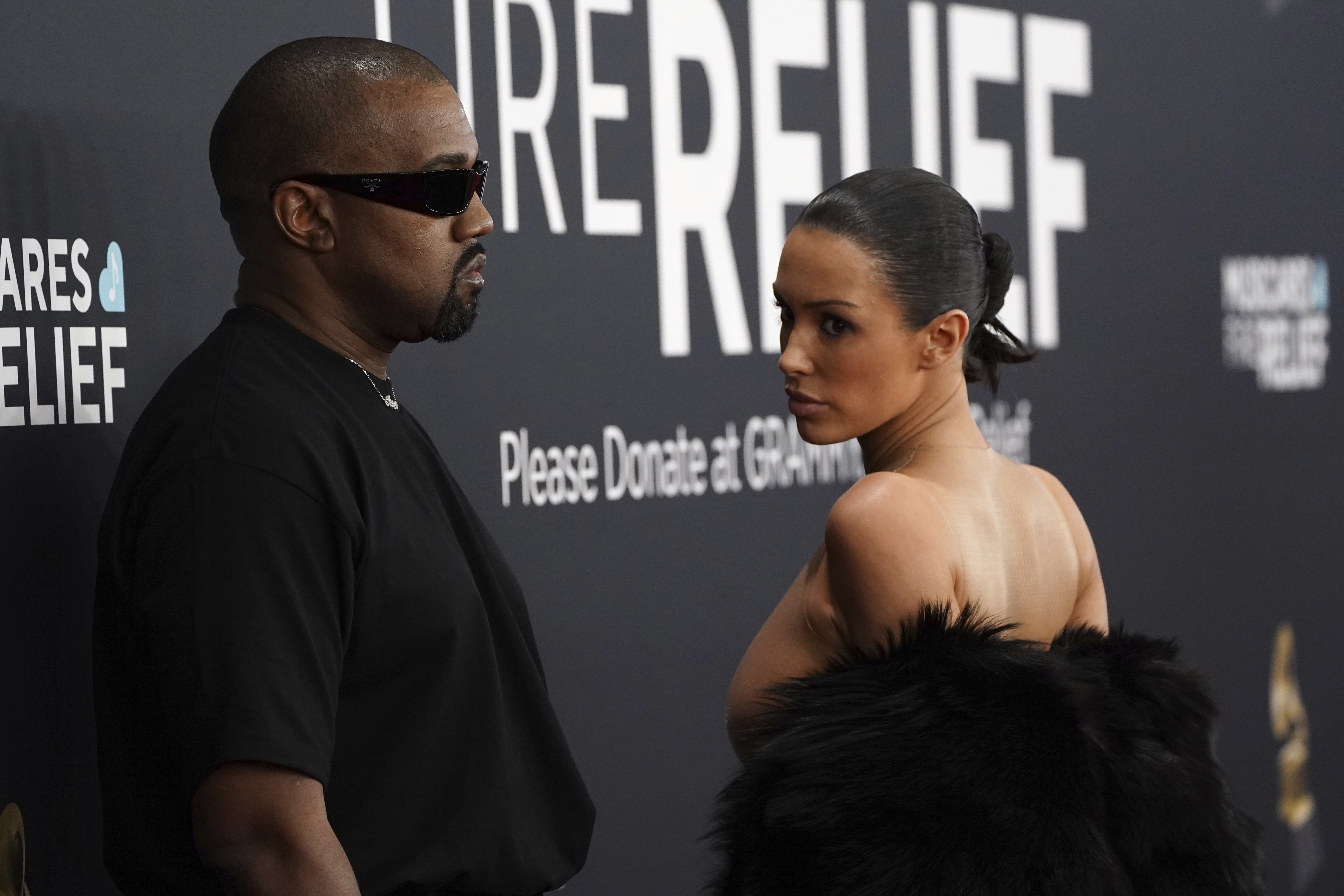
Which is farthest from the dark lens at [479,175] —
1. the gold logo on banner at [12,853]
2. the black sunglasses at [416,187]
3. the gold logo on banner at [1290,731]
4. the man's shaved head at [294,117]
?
the gold logo on banner at [1290,731]

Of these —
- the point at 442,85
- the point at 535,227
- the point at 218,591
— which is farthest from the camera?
the point at 535,227

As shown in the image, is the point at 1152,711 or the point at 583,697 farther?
the point at 583,697

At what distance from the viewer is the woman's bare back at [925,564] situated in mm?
1621

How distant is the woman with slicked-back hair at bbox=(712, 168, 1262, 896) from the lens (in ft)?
5.12

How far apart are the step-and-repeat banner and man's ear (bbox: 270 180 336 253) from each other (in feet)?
1.59

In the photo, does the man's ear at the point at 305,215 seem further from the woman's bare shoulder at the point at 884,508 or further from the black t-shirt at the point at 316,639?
the woman's bare shoulder at the point at 884,508

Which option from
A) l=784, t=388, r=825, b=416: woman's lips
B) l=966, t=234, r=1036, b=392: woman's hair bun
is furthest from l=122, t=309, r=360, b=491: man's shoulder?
l=966, t=234, r=1036, b=392: woman's hair bun

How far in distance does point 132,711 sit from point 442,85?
0.74 m

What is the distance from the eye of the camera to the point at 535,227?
8.34 ft

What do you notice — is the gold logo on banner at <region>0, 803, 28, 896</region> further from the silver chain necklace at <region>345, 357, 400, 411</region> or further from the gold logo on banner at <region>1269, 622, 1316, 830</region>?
the gold logo on banner at <region>1269, 622, 1316, 830</region>

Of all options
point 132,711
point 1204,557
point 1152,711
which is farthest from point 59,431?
point 1204,557

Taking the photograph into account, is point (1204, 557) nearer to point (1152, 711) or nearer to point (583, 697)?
point (583, 697)

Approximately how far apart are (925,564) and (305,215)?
2.47ft

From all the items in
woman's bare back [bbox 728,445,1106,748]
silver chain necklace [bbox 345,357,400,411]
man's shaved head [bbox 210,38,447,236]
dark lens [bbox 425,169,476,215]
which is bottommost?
woman's bare back [bbox 728,445,1106,748]
